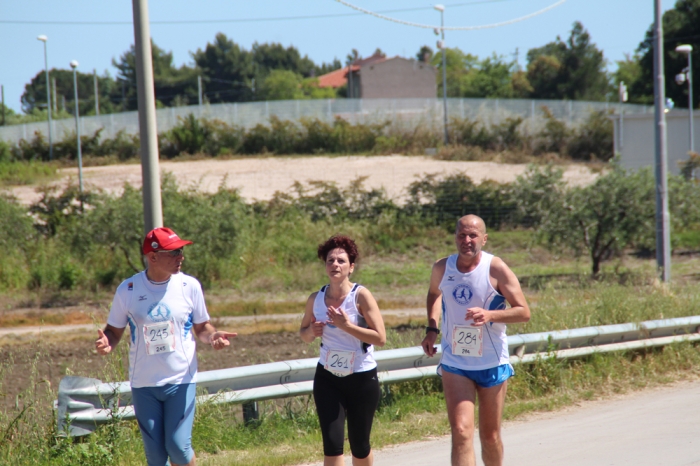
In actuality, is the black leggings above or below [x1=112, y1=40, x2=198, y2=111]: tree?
below

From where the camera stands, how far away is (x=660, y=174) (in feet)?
44.6

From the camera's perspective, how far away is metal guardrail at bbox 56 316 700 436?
5965mm

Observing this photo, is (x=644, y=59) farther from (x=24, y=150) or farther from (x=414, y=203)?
(x=24, y=150)

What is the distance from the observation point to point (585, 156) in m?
50.3

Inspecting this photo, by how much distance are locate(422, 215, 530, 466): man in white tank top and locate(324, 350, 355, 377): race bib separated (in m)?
0.72

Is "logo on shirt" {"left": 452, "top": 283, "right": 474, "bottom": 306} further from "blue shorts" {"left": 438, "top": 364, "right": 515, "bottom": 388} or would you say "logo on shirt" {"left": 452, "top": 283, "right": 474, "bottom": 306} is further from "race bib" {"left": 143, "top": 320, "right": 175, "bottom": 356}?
"race bib" {"left": 143, "top": 320, "right": 175, "bottom": 356}

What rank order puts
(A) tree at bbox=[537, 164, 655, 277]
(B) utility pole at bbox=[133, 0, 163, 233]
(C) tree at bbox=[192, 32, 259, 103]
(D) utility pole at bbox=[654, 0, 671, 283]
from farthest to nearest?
(C) tree at bbox=[192, 32, 259, 103]
(A) tree at bbox=[537, 164, 655, 277]
(D) utility pole at bbox=[654, 0, 671, 283]
(B) utility pole at bbox=[133, 0, 163, 233]

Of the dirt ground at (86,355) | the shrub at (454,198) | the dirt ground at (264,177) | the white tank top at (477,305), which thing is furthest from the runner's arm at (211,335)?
the shrub at (454,198)

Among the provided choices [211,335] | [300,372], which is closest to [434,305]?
[211,335]

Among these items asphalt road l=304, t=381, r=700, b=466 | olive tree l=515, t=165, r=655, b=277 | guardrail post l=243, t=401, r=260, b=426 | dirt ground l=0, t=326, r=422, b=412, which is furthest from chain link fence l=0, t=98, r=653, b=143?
guardrail post l=243, t=401, r=260, b=426

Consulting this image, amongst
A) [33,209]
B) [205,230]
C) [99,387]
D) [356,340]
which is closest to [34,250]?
[33,209]

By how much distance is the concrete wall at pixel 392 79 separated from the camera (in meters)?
76.8

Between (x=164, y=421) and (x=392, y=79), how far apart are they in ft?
245

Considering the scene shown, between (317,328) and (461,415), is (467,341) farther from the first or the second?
(317,328)
